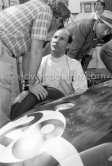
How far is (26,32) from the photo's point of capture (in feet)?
9.43

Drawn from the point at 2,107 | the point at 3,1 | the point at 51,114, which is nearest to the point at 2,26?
the point at 2,107

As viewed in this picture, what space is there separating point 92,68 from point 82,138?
688 cm

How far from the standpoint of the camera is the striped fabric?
2.78 meters

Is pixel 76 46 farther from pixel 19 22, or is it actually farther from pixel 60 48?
pixel 19 22

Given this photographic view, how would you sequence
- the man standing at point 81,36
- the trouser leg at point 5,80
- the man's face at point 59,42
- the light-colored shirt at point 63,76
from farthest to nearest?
the man standing at point 81,36 → the man's face at point 59,42 → the light-colored shirt at point 63,76 → the trouser leg at point 5,80

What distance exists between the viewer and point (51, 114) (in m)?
2.22

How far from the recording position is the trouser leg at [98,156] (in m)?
1.70

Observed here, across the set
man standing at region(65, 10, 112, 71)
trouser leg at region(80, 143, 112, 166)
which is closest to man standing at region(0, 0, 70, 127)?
trouser leg at region(80, 143, 112, 166)

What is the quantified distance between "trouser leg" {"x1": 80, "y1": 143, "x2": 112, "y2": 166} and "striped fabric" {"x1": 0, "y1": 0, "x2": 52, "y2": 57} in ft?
4.42

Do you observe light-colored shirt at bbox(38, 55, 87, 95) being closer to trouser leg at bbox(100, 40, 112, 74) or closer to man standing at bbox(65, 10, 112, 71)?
trouser leg at bbox(100, 40, 112, 74)

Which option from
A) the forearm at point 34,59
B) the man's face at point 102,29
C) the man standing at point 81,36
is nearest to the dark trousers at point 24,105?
the forearm at point 34,59

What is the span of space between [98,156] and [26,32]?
1.51 m

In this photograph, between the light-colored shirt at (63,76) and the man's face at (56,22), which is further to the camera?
the light-colored shirt at (63,76)

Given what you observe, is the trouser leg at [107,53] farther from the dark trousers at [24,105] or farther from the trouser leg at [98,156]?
the trouser leg at [98,156]
